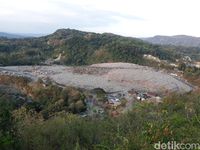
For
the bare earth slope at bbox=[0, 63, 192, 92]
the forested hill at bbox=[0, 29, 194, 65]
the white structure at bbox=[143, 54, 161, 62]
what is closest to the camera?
the bare earth slope at bbox=[0, 63, 192, 92]

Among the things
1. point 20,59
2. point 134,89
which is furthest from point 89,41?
Answer: point 134,89

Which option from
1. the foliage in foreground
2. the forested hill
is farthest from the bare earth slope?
the foliage in foreground

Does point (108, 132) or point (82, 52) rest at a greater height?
point (108, 132)

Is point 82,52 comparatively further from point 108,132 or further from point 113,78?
point 108,132

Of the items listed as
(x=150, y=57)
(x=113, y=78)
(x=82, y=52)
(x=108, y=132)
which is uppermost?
(x=108, y=132)

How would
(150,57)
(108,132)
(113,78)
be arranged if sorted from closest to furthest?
1. (108,132)
2. (113,78)
3. (150,57)

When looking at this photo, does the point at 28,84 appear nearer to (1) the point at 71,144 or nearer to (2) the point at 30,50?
(1) the point at 71,144

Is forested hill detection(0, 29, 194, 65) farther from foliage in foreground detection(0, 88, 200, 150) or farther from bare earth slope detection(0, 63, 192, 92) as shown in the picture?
foliage in foreground detection(0, 88, 200, 150)

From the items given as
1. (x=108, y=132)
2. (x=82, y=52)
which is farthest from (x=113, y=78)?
(x=108, y=132)
